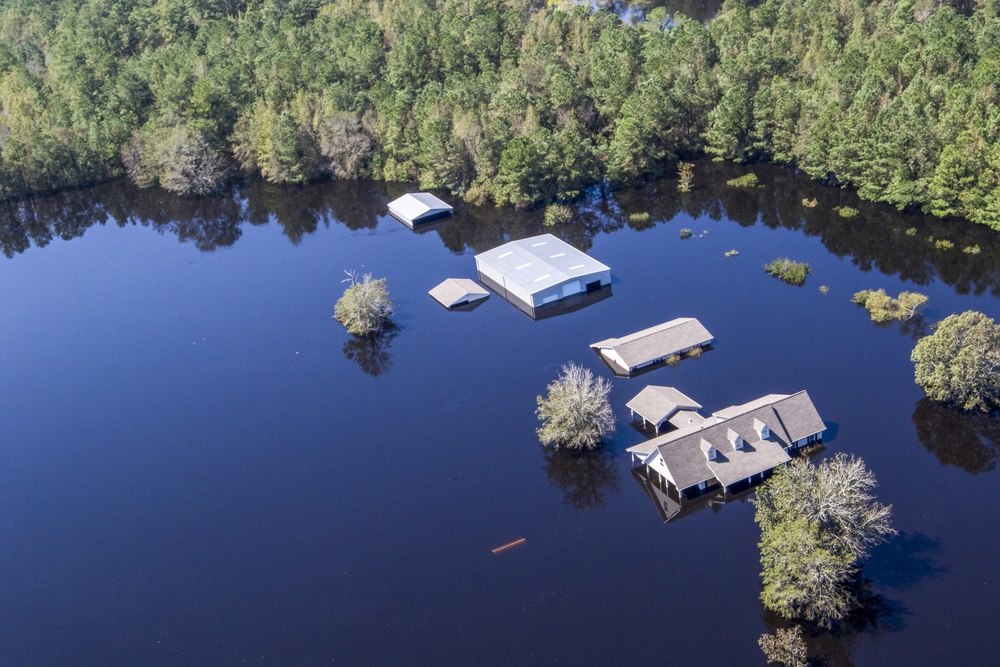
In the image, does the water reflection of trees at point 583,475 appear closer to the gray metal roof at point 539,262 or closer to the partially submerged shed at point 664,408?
the partially submerged shed at point 664,408

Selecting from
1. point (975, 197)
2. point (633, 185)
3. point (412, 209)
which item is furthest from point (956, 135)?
point (412, 209)

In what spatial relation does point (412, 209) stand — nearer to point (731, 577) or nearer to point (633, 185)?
point (633, 185)

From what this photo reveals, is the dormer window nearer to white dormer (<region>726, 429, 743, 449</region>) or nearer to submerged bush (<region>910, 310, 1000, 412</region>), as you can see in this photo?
white dormer (<region>726, 429, 743, 449</region>)

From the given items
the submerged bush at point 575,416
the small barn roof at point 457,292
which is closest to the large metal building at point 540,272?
the small barn roof at point 457,292

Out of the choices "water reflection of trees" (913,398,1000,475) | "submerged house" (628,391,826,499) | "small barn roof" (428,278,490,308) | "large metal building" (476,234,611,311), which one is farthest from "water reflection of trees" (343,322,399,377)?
"water reflection of trees" (913,398,1000,475)

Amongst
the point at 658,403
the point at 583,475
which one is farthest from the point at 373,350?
the point at 658,403

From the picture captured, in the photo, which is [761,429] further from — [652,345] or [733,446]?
[652,345]
